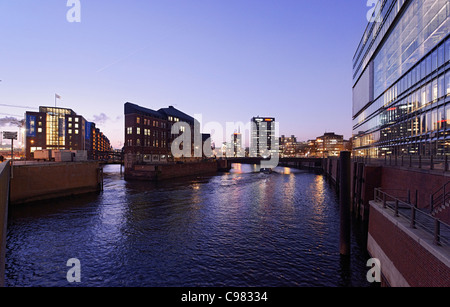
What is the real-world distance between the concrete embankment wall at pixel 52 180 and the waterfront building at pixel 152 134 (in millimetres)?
26826

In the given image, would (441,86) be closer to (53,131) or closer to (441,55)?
(441,55)

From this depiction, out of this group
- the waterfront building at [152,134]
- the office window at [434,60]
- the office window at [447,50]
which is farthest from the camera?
the waterfront building at [152,134]

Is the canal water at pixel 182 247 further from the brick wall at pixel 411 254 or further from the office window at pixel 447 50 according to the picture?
the office window at pixel 447 50

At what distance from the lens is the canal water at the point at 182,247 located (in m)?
13.7

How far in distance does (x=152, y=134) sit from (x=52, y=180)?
53483mm

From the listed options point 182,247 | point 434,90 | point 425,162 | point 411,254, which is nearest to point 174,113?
point 434,90

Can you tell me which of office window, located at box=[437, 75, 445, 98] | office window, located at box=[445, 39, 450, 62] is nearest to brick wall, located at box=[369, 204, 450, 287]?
office window, located at box=[437, 75, 445, 98]

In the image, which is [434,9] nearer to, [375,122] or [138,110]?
[375,122]

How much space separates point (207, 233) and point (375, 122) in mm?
57328

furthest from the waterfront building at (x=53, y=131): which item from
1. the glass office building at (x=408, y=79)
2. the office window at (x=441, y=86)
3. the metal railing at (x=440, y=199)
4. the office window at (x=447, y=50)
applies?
the metal railing at (x=440, y=199)

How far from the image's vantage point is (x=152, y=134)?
88.6m

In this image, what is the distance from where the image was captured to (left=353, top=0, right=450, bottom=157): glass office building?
31533 millimetres

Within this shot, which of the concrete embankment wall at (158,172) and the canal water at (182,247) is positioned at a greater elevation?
the concrete embankment wall at (158,172)

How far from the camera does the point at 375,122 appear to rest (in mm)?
60625
